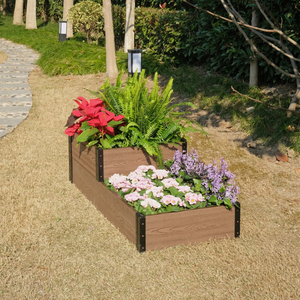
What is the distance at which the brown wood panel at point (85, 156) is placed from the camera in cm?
435

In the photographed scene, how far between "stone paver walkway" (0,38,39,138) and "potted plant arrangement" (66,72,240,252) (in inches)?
121

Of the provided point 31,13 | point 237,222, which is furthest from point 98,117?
point 31,13

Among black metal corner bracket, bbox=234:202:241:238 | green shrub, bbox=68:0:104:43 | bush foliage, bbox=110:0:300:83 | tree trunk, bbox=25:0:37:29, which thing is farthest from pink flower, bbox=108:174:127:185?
tree trunk, bbox=25:0:37:29

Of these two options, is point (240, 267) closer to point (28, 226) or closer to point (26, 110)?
point (28, 226)

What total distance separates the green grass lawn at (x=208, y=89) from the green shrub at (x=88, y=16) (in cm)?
80

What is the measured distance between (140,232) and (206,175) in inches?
39.9

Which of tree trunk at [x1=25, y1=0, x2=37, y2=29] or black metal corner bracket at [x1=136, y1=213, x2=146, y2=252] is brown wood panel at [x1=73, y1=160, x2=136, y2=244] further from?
tree trunk at [x1=25, y1=0, x2=37, y2=29]

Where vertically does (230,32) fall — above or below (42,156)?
above

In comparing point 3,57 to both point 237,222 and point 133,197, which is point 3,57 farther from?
point 237,222

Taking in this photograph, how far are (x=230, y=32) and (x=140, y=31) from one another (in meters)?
4.85

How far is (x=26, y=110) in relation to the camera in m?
8.48

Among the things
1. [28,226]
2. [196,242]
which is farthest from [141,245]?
[28,226]

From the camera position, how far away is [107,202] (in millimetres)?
4039

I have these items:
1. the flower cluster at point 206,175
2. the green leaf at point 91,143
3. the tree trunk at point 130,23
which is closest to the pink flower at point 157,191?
the flower cluster at point 206,175
